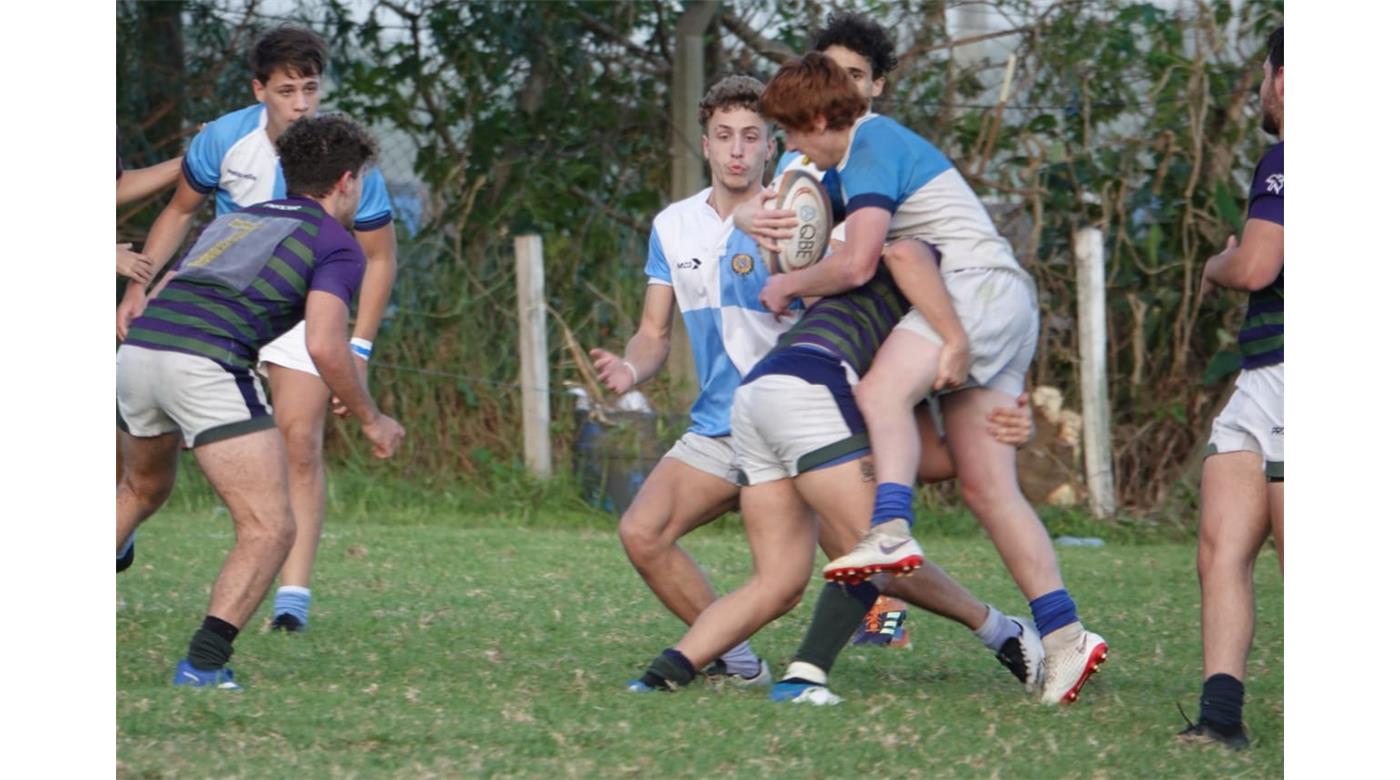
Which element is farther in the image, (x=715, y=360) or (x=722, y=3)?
(x=722, y=3)

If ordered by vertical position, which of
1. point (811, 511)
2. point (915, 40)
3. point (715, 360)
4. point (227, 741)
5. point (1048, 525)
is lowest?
point (1048, 525)

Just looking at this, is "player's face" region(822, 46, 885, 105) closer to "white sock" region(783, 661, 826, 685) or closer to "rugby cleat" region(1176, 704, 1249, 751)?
"white sock" region(783, 661, 826, 685)

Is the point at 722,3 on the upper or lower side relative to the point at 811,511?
upper

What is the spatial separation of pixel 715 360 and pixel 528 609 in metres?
1.60

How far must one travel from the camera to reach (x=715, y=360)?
5047 mm

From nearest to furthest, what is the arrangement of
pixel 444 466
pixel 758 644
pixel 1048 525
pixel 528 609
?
pixel 758 644 → pixel 528 609 → pixel 1048 525 → pixel 444 466

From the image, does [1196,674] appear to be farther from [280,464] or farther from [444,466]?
[444,466]

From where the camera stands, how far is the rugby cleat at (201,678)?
14.5ft

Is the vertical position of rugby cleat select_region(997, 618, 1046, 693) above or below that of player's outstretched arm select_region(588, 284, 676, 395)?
below

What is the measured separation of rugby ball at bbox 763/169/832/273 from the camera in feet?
15.0

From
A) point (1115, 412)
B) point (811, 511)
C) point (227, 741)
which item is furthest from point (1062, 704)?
point (1115, 412)

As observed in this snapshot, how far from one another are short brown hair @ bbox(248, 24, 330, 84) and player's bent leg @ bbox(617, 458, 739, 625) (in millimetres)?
1979

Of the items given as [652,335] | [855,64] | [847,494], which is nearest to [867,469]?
[847,494]

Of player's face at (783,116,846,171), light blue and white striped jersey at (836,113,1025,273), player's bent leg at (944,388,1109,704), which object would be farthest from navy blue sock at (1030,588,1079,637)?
player's face at (783,116,846,171)
